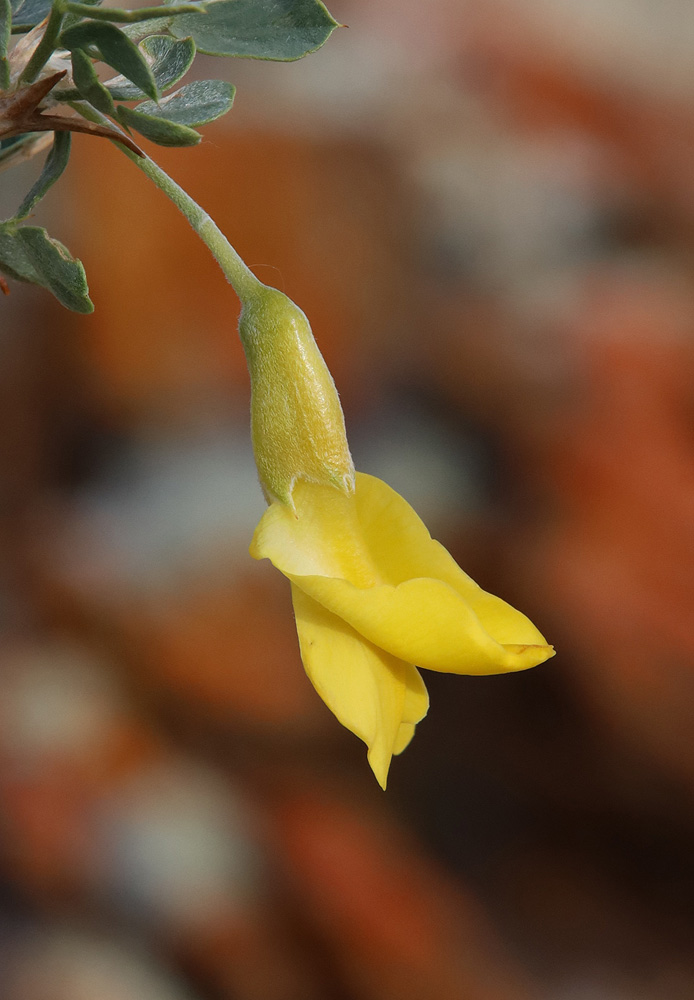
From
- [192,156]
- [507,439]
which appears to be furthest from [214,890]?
[192,156]

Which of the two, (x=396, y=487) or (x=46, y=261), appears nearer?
(x=46, y=261)

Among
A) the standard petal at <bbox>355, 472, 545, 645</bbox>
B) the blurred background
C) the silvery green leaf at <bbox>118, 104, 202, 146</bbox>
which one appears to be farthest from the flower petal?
the blurred background

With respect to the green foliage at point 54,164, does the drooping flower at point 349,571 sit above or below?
below

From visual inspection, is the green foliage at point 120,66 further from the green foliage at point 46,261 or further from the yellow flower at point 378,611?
the yellow flower at point 378,611

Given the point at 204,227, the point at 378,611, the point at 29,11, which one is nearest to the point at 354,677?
the point at 378,611

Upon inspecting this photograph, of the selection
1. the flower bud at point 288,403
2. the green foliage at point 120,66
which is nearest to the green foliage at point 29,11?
the green foliage at point 120,66

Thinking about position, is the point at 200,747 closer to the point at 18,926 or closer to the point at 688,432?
the point at 18,926

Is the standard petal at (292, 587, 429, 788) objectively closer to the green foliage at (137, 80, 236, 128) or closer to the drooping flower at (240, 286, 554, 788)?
the drooping flower at (240, 286, 554, 788)

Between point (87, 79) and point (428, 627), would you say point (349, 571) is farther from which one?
point (87, 79)
